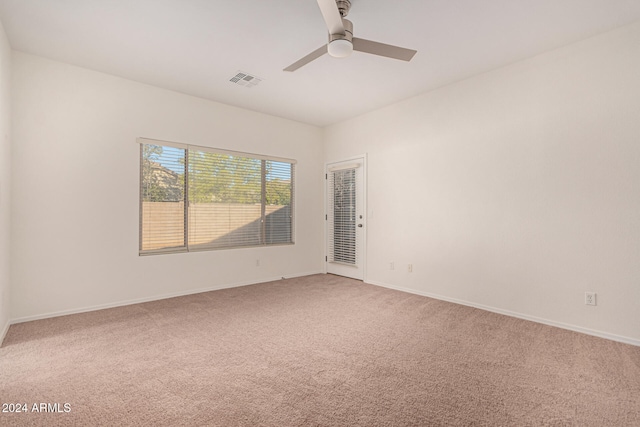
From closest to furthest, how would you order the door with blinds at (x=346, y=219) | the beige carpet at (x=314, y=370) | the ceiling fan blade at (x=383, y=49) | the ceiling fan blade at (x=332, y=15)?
the beige carpet at (x=314, y=370) < the ceiling fan blade at (x=332, y=15) < the ceiling fan blade at (x=383, y=49) < the door with blinds at (x=346, y=219)

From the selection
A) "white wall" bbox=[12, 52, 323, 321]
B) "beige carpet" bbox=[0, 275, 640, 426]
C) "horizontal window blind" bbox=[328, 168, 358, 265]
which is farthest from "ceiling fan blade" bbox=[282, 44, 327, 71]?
"horizontal window blind" bbox=[328, 168, 358, 265]

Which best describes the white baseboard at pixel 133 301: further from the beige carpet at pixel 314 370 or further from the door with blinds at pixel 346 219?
the door with blinds at pixel 346 219

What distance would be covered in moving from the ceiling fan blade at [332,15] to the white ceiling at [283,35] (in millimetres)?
366

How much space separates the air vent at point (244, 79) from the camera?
375 centimetres

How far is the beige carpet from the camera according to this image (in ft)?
5.71

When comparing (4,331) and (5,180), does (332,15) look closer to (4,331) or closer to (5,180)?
(5,180)

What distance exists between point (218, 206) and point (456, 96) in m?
3.69

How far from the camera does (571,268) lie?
3.03 metres

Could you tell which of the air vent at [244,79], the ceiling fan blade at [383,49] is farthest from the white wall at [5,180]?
the ceiling fan blade at [383,49]

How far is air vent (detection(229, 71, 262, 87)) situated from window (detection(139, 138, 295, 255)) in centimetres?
115

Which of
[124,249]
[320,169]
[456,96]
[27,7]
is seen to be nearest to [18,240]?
[124,249]

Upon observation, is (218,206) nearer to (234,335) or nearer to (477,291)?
(234,335)

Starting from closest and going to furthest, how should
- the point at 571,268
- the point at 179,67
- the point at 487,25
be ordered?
A: the point at 487,25
the point at 571,268
the point at 179,67

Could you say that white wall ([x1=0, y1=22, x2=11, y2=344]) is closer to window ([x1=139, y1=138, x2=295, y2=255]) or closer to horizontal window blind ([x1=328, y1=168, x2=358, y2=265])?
window ([x1=139, y1=138, x2=295, y2=255])
